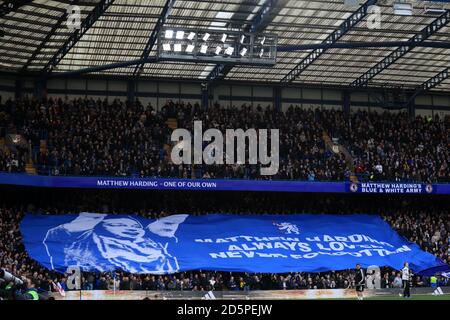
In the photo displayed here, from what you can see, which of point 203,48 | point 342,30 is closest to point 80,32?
point 203,48

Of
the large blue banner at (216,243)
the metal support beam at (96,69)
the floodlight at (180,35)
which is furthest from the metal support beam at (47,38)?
the large blue banner at (216,243)

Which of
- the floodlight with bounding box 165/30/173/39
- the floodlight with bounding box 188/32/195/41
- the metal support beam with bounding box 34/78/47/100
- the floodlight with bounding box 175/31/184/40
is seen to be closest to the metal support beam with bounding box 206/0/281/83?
the floodlight with bounding box 188/32/195/41

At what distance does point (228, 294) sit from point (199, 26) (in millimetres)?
17622

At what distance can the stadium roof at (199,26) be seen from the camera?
37.2m

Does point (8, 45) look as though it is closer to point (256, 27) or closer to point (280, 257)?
point (256, 27)

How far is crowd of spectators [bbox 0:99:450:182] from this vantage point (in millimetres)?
40562

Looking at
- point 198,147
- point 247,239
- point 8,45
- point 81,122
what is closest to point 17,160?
point 81,122

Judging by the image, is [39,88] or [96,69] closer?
[96,69]

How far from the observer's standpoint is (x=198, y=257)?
36.2 m

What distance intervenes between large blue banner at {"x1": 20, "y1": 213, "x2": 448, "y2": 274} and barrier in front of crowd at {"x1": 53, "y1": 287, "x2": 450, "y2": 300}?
3.31m

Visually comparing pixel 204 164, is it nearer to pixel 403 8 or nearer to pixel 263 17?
pixel 263 17

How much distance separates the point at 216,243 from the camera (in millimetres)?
38281

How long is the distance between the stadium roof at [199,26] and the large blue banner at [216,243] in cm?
1139

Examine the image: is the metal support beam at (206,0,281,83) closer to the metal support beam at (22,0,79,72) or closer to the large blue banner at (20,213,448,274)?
the metal support beam at (22,0,79,72)
